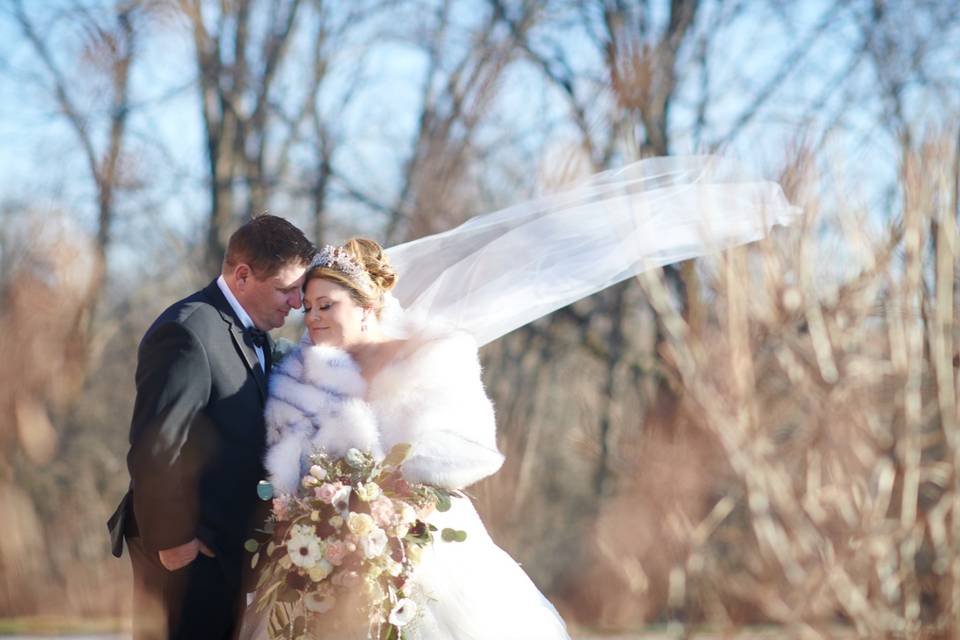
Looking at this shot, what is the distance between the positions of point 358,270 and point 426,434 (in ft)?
2.00

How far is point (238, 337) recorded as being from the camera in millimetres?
4387

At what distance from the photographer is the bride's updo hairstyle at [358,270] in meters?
4.26

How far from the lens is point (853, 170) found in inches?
132

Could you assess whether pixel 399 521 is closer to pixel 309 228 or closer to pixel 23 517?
pixel 23 517

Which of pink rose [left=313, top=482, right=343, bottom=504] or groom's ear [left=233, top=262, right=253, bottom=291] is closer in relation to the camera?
pink rose [left=313, top=482, right=343, bottom=504]

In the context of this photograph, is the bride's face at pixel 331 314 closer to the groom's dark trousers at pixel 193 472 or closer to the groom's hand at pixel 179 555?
the groom's dark trousers at pixel 193 472

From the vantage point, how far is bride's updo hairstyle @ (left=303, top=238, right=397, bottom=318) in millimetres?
4262

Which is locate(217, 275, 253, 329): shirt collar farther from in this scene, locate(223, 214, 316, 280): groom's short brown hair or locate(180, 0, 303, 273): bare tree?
locate(180, 0, 303, 273): bare tree

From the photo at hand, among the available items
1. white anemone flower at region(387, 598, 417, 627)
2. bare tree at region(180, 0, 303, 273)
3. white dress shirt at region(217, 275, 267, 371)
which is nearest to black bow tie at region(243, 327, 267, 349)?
white dress shirt at region(217, 275, 267, 371)

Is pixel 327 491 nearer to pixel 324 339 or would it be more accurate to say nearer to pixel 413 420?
pixel 413 420

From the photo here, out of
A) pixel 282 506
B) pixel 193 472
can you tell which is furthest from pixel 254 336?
pixel 282 506

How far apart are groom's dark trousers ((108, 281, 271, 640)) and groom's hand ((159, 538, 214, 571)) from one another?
22 mm

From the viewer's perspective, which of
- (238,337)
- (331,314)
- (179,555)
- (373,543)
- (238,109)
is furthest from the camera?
(238,109)

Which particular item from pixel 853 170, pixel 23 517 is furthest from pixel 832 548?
pixel 23 517
